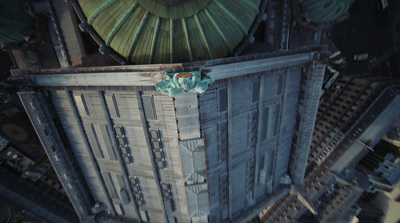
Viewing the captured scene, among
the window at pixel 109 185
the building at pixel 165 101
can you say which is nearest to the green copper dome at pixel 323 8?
the building at pixel 165 101

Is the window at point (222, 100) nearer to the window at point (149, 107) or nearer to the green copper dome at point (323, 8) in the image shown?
the window at point (149, 107)

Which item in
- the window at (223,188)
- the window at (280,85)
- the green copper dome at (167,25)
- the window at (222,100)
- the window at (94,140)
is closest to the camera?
the green copper dome at (167,25)

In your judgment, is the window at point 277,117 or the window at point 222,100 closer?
the window at point 222,100

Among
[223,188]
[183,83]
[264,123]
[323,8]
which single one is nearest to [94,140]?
[183,83]

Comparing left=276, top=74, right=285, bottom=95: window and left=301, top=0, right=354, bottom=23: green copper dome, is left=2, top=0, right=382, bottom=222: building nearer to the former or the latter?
left=276, top=74, right=285, bottom=95: window

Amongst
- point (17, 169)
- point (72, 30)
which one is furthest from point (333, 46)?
point (17, 169)
